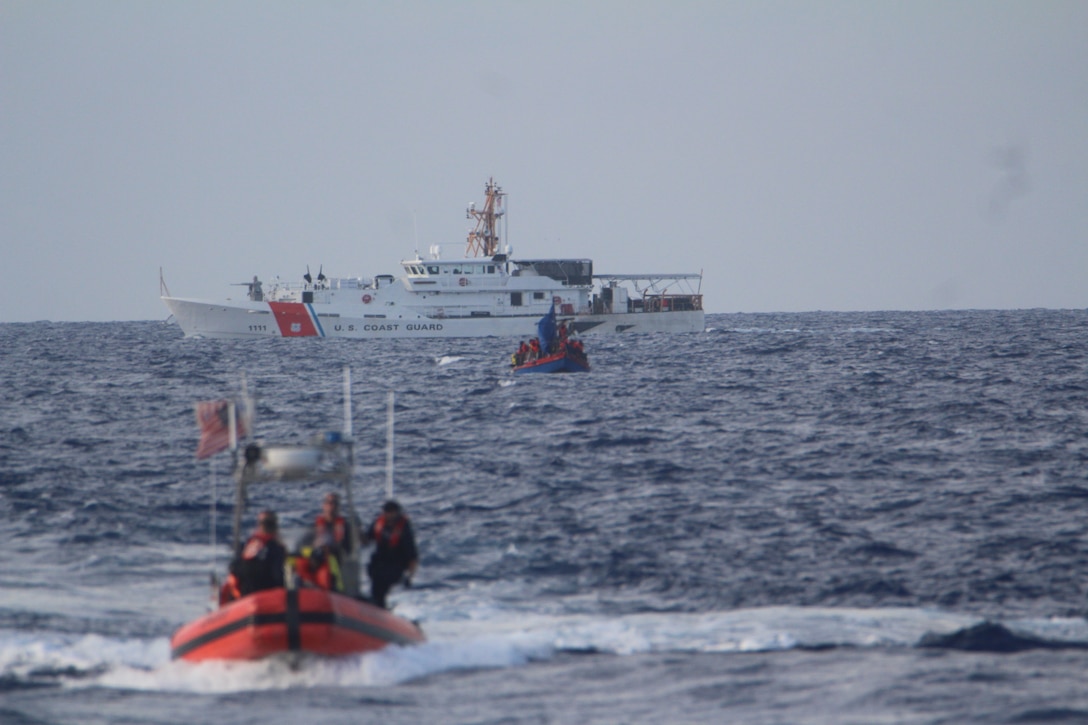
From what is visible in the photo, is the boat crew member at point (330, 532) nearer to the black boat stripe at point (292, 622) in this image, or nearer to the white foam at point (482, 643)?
the black boat stripe at point (292, 622)

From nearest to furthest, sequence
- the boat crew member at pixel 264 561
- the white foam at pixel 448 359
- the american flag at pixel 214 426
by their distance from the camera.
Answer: the boat crew member at pixel 264 561 → the american flag at pixel 214 426 → the white foam at pixel 448 359

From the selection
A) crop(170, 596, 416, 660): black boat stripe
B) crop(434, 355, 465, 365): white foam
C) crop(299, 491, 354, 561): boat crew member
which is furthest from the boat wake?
crop(434, 355, 465, 365): white foam

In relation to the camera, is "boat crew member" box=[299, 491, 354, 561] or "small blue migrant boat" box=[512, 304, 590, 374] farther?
"small blue migrant boat" box=[512, 304, 590, 374]

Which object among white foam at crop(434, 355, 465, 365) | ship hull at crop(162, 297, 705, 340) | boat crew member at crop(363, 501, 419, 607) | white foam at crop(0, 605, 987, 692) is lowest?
white foam at crop(0, 605, 987, 692)

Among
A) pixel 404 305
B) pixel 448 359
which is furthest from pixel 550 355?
pixel 404 305

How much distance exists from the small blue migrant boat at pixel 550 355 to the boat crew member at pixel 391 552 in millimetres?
36022

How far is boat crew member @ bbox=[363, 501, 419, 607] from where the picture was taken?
11086 millimetres

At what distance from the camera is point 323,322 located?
77.4 metres

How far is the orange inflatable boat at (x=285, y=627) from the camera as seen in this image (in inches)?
384

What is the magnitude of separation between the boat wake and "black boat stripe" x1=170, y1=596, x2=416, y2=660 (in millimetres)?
127

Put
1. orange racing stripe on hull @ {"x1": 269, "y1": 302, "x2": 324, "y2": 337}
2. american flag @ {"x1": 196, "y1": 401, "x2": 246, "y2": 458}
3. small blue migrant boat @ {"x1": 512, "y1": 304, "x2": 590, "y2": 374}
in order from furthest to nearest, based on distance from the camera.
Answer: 1. orange racing stripe on hull @ {"x1": 269, "y1": 302, "x2": 324, "y2": 337}
2. small blue migrant boat @ {"x1": 512, "y1": 304, "x2": 590, "y2": 374}
3. american flag @ {"x1": 196, "y1": 401, "x2": 246, "y2": 458}

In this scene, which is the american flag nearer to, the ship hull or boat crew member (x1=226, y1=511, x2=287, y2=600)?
boat crew member (x1=226, y1=511, x2=287, y2=600)

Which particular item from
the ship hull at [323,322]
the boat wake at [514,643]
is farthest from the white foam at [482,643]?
the ship hull at [323,322]

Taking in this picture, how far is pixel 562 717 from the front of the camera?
9.25 metres
